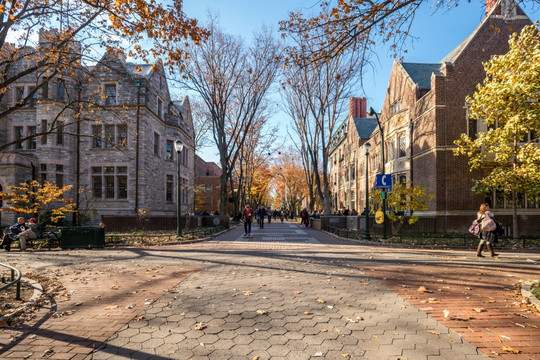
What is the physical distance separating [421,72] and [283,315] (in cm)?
2394

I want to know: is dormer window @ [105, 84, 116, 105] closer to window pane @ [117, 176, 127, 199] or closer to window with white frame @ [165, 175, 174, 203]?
window pane @ [117, 176, 127, 199]

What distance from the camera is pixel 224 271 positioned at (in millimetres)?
7961

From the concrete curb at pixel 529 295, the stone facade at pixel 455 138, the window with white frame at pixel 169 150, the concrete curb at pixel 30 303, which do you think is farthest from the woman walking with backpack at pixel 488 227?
the window with white frame at pixel 169 150

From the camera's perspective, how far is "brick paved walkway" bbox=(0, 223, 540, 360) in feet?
11.8

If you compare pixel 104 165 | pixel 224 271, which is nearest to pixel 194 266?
pixel 224 271

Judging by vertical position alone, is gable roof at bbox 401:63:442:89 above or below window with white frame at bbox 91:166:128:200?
above

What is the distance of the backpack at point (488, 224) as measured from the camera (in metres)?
9.67

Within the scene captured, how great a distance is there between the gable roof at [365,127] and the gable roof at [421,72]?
10.3m

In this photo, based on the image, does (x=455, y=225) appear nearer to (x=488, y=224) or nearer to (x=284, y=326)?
(x=488, y=224)

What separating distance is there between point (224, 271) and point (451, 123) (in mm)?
16653

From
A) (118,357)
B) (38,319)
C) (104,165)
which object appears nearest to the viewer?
(118,357)

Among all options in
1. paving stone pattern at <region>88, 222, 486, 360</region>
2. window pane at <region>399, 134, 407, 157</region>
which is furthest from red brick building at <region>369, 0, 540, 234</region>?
paving stone pattern at <region>88, 222, 486, 360</region>

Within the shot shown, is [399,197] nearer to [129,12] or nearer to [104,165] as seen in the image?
[129,12]

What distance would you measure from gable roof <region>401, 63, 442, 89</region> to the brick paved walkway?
1677 cm
